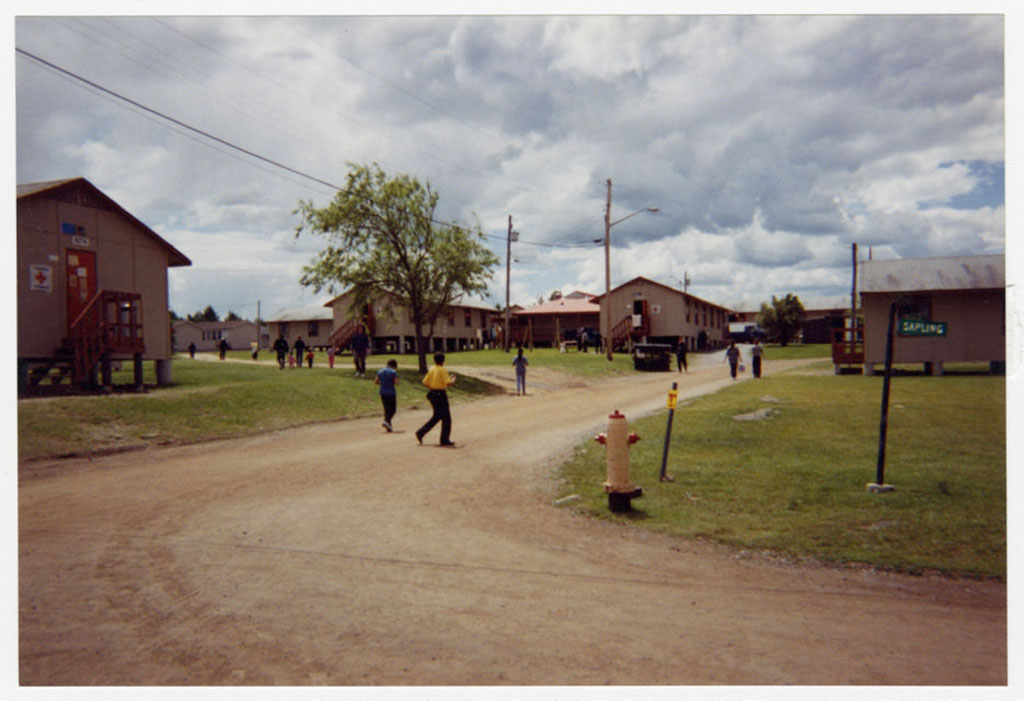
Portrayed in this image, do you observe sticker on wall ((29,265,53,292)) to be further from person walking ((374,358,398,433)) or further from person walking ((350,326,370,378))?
person walking ((350,326,370,378))

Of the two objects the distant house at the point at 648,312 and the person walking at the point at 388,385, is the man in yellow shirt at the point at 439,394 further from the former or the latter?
the distant house at the point at 648,312

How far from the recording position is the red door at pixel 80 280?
1825 cm

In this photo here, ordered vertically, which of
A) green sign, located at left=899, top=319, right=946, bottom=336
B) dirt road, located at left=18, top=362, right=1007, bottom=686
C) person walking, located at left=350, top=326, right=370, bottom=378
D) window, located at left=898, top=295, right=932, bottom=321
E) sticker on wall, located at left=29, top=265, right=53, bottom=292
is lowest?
dirt road, located at left=18, top=362, right=1007, bottom=686

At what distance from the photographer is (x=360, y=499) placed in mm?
8656

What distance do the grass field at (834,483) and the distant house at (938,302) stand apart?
93.1 inches

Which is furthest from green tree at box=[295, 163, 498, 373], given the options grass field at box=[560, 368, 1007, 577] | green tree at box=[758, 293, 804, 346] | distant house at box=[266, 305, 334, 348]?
green tree at box=[758, 293, 804, 346]

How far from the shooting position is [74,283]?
18422 millimetres

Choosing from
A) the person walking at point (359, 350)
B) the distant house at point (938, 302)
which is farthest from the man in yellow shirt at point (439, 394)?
the person walking at point (359, 350)

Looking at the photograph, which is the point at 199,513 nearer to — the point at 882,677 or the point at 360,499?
the point at 360,499

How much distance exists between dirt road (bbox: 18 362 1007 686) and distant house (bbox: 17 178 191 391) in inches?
397

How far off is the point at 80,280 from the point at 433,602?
18.1m

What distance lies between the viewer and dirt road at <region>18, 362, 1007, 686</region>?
400 centimetres

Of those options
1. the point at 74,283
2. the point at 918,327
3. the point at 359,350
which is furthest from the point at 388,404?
the point at 359,350

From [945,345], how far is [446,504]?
72.5ft
